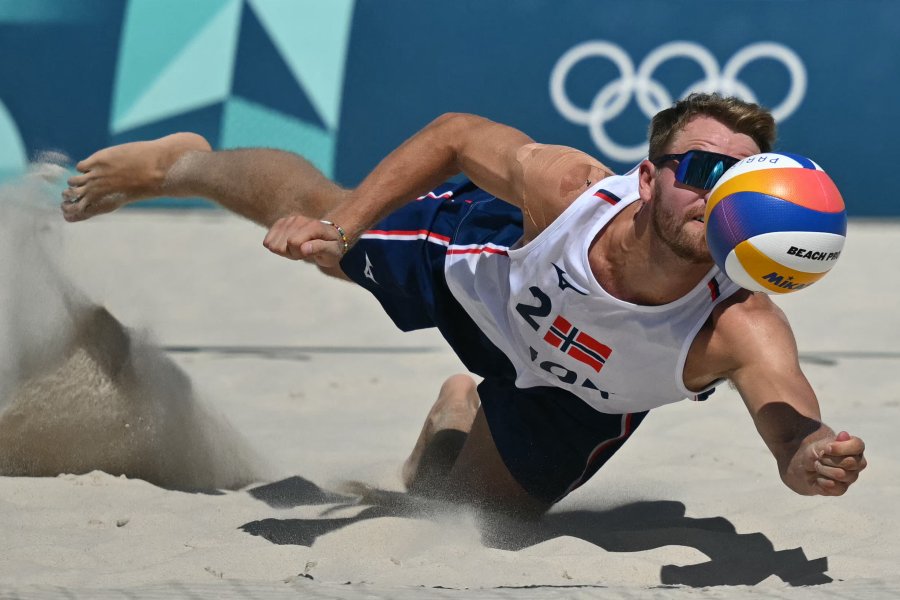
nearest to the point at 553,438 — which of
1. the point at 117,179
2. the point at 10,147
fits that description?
the point at 117,179

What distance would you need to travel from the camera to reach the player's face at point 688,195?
2.75m

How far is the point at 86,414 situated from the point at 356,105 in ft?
14.7

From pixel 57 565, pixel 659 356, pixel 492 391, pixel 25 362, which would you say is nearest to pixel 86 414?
pixel 25 362

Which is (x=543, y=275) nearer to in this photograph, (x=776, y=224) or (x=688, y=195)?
(x=688, y=195)

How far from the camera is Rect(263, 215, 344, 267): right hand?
A: 2.79 m

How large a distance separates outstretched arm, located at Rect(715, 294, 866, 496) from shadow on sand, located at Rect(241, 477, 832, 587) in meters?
0.37

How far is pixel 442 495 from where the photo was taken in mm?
3631

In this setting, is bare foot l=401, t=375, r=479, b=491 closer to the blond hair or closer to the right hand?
the right hand

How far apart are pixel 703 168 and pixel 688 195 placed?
71mm

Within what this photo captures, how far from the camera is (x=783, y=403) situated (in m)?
2.73

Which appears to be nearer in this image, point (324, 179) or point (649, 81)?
point (324, 179)

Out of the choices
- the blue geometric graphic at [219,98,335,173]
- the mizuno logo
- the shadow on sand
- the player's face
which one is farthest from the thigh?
the blue geometric graphic at [219,98,335,173]

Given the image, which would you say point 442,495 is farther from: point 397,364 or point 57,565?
point 397,364

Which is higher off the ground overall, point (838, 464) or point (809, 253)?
point (809, 253)
